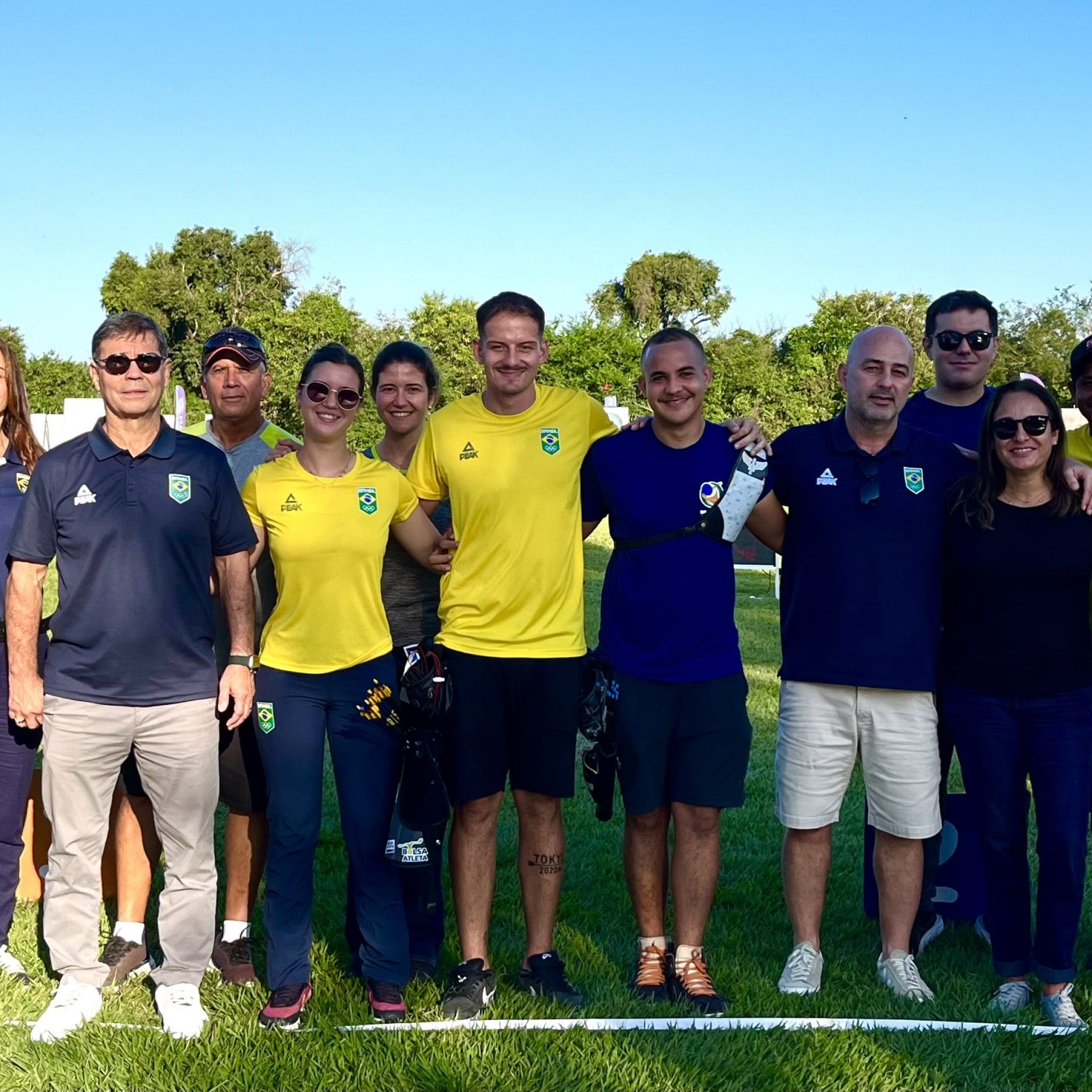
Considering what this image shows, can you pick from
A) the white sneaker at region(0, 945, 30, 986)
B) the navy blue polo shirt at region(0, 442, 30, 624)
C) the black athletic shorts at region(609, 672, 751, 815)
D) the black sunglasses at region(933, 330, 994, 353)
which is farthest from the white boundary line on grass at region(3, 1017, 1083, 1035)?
the black sunglasses at region(933, 330, 994, 353)

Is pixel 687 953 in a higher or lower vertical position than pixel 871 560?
lower

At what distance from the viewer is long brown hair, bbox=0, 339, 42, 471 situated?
435 cm

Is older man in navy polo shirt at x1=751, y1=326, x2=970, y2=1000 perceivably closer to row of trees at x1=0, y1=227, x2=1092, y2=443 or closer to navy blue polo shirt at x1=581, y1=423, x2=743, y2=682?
navy blue polo shirt at x1=581, y1=423, x2=743, y2=682

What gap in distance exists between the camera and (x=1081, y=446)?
4512 millimetres

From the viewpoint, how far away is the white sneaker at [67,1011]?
3.76 metres

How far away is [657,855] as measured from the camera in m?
4.34

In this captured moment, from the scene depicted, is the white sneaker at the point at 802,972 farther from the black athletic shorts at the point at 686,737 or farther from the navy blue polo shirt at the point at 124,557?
the navy blue polo shirt at the point at 124,557

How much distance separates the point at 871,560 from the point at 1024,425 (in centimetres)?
68

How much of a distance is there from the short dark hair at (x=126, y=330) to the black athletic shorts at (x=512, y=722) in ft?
4.70

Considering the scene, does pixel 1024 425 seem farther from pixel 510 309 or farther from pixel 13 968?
pixel 13 968

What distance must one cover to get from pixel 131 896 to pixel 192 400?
133 feet

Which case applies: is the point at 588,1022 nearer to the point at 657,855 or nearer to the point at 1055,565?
the point at 657,855

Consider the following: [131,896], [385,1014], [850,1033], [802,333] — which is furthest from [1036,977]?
[802,333]

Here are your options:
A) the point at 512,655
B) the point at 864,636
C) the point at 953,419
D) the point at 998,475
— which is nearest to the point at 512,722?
the point at 512,655
